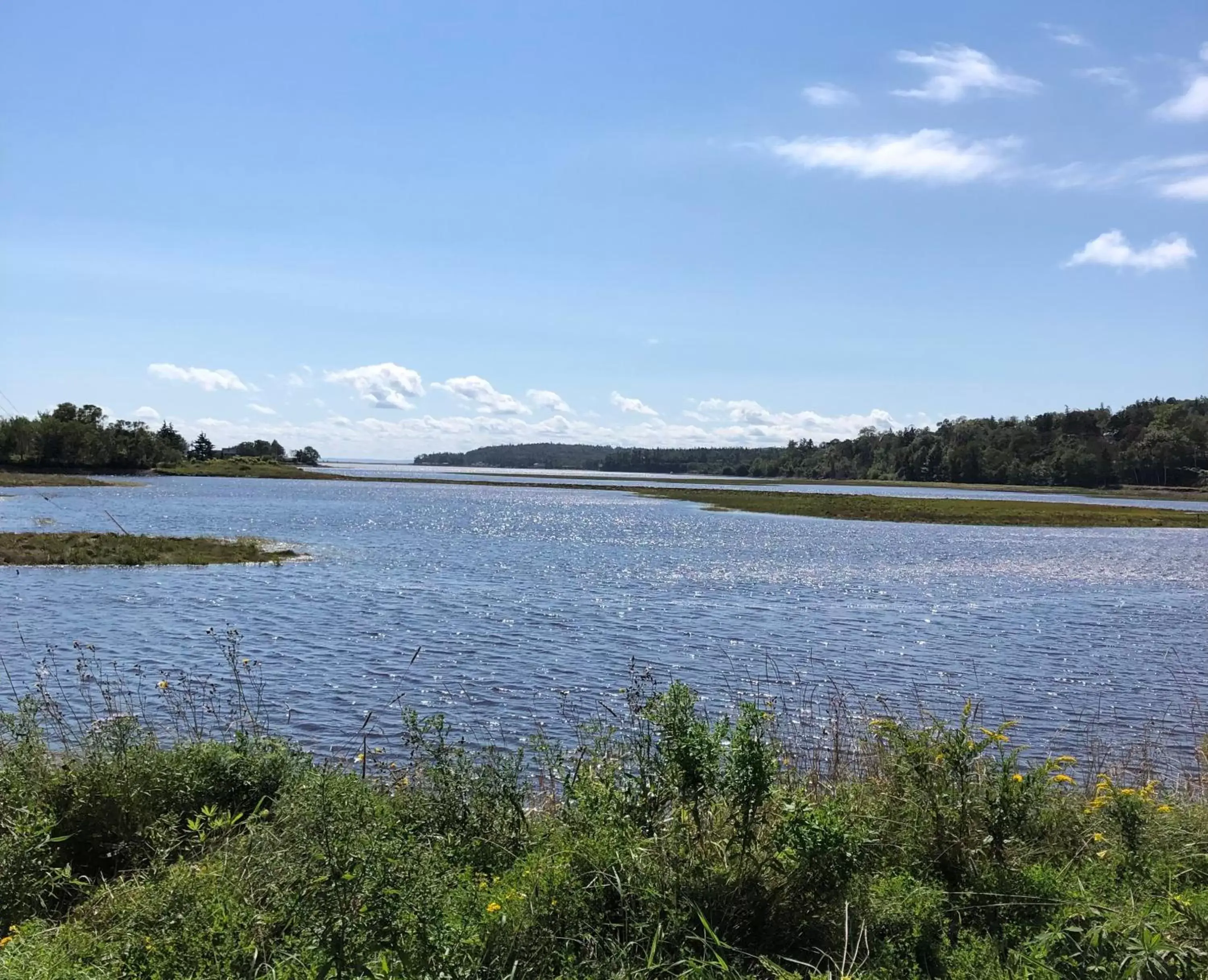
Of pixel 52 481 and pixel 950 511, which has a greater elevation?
pixel 52 481

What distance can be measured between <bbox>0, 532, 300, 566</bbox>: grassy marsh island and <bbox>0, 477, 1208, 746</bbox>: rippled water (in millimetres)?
2454

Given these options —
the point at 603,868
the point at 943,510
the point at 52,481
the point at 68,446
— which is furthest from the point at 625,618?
the point at 68,446

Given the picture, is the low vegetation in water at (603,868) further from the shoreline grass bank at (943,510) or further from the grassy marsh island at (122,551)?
the shoreline grass bank at (943,510)

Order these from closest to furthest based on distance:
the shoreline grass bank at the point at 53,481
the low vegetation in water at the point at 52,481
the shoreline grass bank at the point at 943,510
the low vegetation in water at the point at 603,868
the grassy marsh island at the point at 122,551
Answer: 1. the low vegetation in water at the point at 603,868
2. the grassy marsh island at the point at 122,551
3. the shoreline grass bank at the point at 943,510
4. the low vegetation in water at the point at 52,481
5. the shoreline grass bank at the point at 53,481

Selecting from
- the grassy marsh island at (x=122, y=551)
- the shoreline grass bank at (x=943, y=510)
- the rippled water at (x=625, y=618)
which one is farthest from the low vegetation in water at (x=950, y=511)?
the grassy marsh island at (x=122, y=551)

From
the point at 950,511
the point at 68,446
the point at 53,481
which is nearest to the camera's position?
the point at 950,511

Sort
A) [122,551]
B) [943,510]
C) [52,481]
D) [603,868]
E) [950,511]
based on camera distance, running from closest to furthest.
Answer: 1. [603,868]
2. [122,551]
3. [950,511]
4. [943,510]
5. [52,481]

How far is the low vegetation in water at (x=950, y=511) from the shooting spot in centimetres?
8812

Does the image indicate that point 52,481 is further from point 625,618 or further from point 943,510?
point 625,618

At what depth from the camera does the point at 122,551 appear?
40.3 m

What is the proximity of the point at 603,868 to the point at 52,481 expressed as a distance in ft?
443

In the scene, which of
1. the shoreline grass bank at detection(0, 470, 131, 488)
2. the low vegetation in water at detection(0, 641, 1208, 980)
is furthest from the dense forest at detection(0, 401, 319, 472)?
the low vegetation in water at detection(0, 641, 1208, 980)

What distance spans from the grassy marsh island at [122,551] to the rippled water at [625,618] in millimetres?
2454

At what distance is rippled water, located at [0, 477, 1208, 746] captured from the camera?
1923 centimetres
